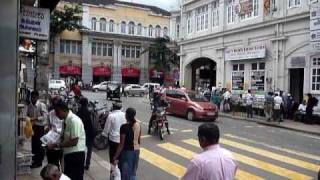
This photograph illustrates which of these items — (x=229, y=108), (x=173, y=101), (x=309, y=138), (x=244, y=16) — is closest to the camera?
(x=309, y=138)

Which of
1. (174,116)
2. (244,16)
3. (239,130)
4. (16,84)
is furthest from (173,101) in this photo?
(16,84)

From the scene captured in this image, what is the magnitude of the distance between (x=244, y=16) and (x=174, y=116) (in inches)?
438

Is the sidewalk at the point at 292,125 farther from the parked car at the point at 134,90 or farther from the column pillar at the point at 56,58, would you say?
the column pillar at the point at 56,58

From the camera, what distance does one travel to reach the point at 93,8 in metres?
65.8

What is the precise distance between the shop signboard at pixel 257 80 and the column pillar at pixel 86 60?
118ft

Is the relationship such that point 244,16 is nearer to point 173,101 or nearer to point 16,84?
point 173,101

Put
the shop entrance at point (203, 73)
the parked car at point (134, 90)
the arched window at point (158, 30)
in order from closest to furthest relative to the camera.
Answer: the shop entrance at point (203, 73), the parked car at point (134, 90), the arched window at point (158, 30)

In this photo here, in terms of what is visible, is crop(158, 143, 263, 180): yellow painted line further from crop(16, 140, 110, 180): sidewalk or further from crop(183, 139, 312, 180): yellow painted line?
crop(16, 140, 110, 180): sidewalk

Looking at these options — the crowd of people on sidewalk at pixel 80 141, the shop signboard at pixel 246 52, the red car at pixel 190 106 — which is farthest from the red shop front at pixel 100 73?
the crowd of people on sidewalk at pixel 80 141

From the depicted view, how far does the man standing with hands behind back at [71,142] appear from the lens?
7.50m

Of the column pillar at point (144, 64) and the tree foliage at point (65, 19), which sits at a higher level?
the tree foliage at point (65, 19)

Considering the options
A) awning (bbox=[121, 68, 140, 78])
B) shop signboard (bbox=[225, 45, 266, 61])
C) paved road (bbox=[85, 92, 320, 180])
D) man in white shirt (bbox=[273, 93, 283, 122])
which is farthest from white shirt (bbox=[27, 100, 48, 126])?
awning (bbox=[121, 68, 140, 78])

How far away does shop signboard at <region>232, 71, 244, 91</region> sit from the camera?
1356 inches

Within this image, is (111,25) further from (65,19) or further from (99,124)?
(99,124)
